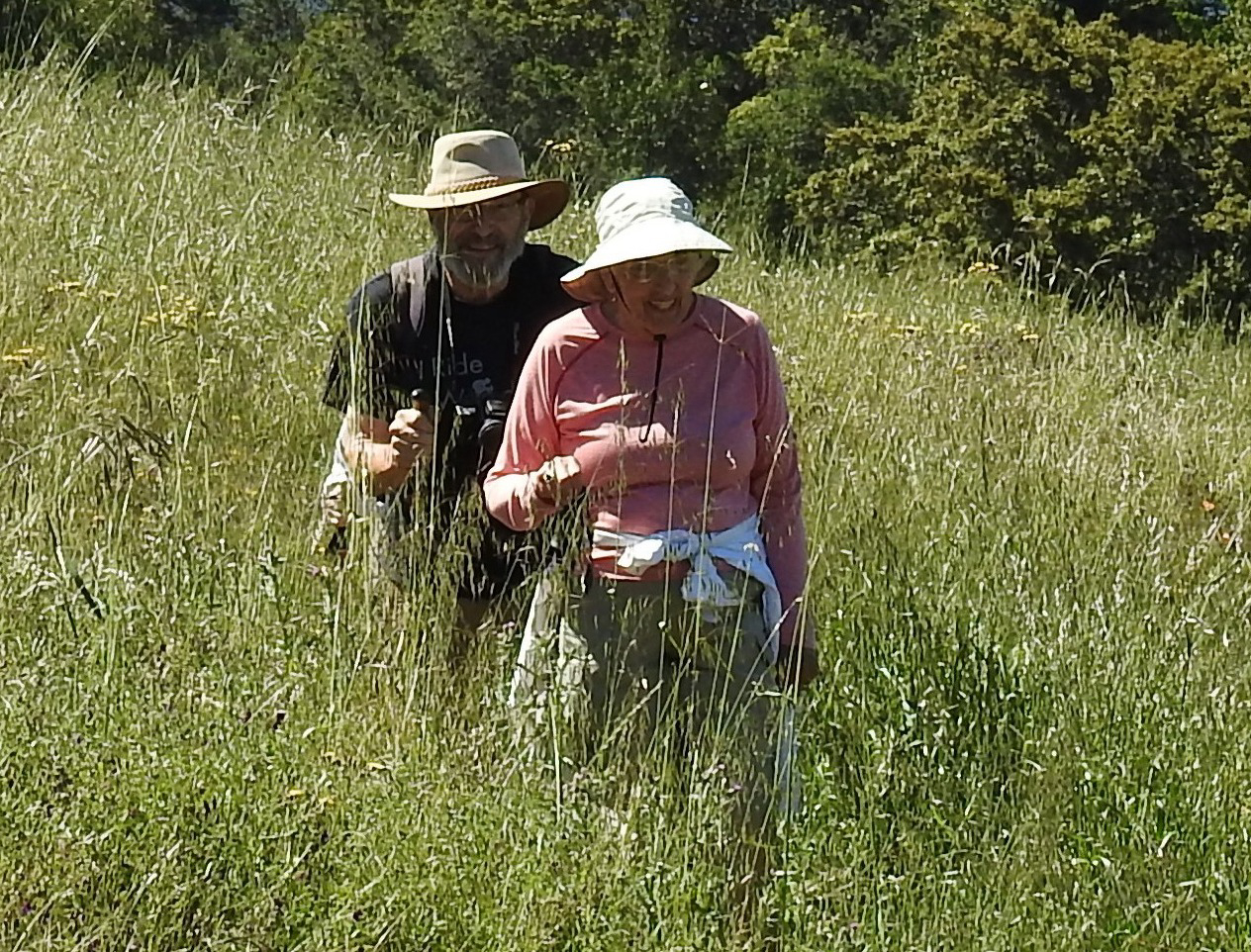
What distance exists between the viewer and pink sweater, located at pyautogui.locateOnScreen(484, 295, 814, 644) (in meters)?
3.03

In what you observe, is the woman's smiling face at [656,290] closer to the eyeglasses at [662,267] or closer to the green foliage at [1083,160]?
the eyeglasses at [662,267]

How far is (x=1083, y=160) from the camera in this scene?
13.6m

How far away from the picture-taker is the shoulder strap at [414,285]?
3.56 meters

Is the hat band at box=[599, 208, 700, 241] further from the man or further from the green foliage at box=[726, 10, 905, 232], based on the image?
the green foliage at box=[726, 10, 905, 232]

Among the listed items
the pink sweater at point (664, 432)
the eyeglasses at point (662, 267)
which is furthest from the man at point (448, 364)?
the eyeglasses at point (662, 267)

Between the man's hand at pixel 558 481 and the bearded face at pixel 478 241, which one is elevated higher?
the bearded face at pixel 478 241

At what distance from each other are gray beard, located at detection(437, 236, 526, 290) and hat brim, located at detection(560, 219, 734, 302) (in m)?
0.43

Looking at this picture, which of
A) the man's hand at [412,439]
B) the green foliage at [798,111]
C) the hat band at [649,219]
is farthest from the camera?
the green foliage at [798,111]

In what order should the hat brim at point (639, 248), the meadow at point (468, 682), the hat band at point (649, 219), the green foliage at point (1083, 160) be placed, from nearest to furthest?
the meadow at point (468, 682) < the hat brim at point (639, 248) < the hat band at point (649, 219) < the green foliage at point (1083, 160)

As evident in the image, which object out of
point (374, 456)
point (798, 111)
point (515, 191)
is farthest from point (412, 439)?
point (798, 111)

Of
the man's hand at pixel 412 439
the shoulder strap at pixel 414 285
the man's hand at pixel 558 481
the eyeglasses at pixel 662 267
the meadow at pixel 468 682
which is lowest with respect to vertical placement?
the meadow at pixel 468 682

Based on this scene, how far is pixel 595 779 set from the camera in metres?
2.85

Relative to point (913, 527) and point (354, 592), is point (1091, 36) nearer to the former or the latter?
point (913, 527)

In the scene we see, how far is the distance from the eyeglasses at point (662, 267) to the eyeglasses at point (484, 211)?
0.61m
